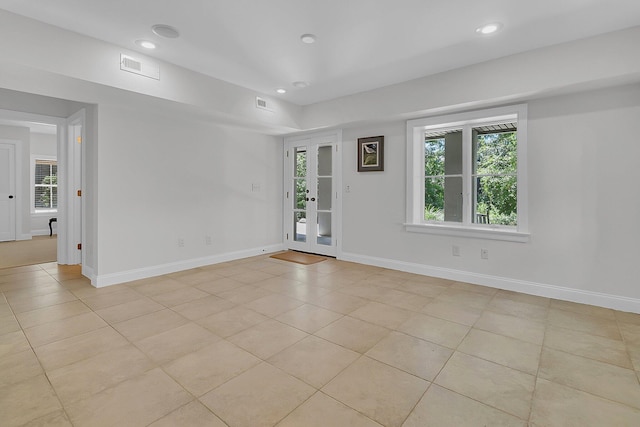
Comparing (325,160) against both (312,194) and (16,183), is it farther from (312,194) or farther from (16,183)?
(16,183)

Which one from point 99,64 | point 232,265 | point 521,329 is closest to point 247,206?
point 232,265

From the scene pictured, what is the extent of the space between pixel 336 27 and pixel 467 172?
2470 mm

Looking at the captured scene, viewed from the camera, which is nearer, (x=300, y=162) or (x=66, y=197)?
(x=66, y=197)

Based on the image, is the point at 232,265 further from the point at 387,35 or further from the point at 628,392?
the point at 628,392

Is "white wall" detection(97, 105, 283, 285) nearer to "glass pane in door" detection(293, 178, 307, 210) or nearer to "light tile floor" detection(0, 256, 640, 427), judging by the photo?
"glass pane in door" detection(293, 178, 307, 210)

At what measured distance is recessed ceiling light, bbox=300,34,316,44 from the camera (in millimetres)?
3073

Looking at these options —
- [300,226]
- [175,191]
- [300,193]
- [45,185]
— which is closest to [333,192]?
[300,193]

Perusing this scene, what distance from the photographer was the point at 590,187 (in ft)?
11.0

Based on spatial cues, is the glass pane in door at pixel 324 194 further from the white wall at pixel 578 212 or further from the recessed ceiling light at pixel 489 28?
the recessed ceiling light at pixel 489 28

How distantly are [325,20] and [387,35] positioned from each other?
0.63 m

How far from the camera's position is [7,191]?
22.8 feet

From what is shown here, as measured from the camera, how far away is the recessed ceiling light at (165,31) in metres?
2.91

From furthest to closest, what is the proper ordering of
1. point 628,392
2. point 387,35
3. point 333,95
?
point 333,95
point 387,35
point 628,392

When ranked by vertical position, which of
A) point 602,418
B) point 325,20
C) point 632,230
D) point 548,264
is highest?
point 325,20
